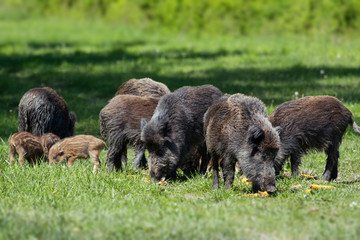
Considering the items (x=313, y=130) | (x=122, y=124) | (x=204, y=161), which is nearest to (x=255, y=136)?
(x=313, y=130)

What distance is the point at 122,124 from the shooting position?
862 cm

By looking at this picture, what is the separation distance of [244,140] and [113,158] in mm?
2188

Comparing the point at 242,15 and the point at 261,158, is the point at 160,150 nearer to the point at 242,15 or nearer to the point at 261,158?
the point at 261,158

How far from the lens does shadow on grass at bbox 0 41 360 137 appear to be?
1280 cm

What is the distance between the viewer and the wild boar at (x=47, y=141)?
9508 mm

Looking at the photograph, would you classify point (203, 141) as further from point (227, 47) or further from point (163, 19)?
point (163, 19)

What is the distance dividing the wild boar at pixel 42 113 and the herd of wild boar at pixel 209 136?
2.08 feet

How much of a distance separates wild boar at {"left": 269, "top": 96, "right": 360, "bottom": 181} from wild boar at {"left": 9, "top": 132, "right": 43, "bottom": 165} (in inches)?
140

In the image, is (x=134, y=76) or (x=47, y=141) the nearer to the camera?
(x=47, y=141)

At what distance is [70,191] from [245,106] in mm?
2383

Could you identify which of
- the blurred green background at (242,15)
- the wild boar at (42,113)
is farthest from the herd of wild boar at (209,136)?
the blurred green background at (242,15)

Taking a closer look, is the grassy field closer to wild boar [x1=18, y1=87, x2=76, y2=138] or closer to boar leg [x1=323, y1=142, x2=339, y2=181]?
boar leg [x1=323, y1=142, x2=339, y2=181]

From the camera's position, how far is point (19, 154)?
8.93m

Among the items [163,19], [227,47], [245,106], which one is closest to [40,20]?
[163,19]
